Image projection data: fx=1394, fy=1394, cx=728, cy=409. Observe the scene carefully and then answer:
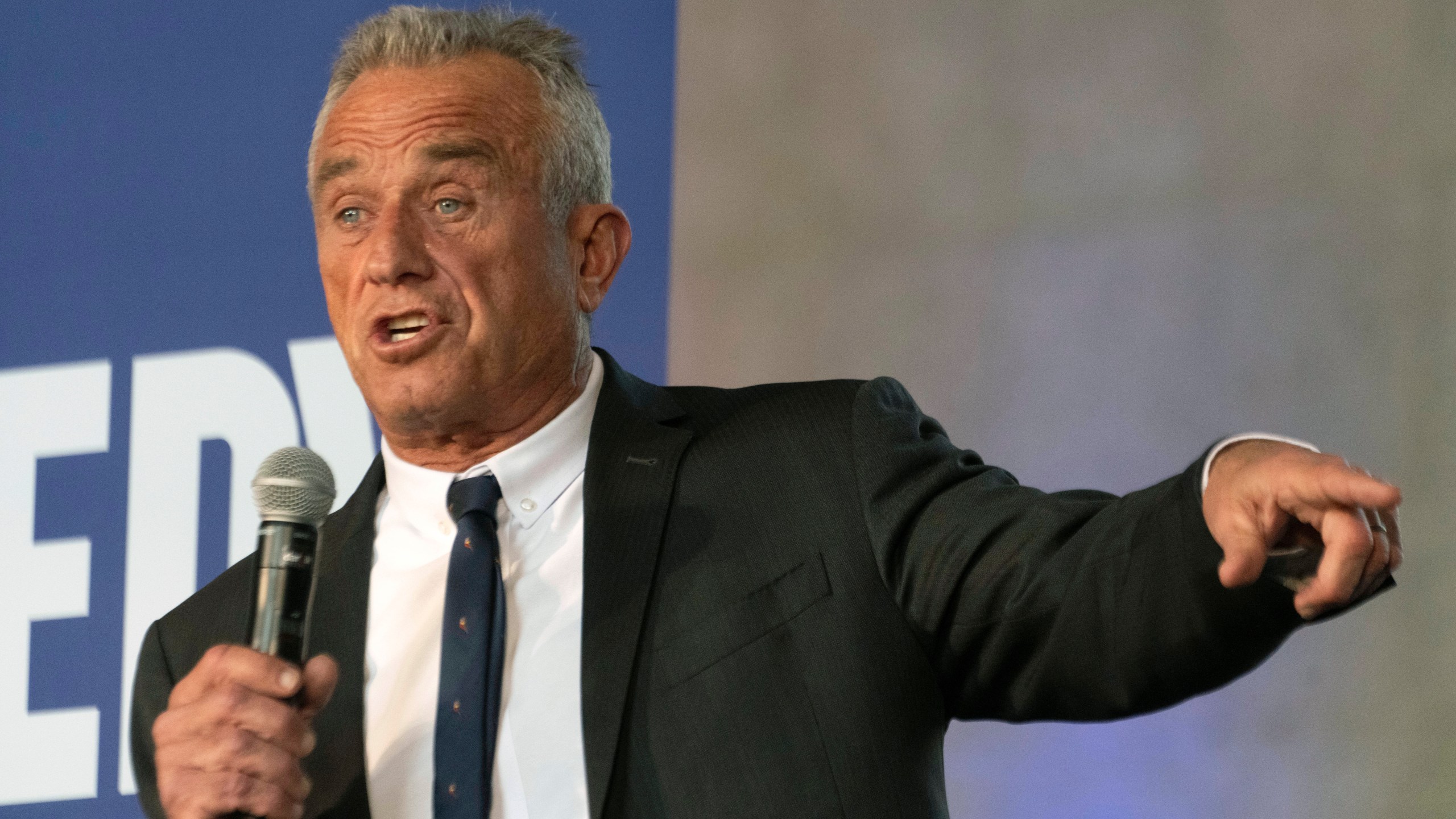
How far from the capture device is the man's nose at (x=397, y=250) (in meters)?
1.93

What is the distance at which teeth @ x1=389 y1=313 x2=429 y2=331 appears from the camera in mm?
1965

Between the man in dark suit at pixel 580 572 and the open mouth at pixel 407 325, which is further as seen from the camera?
the open mouth at pixel 407 325

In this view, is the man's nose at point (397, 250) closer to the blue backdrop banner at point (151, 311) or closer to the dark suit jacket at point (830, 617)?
the dark suit jacket at point (830, 617)

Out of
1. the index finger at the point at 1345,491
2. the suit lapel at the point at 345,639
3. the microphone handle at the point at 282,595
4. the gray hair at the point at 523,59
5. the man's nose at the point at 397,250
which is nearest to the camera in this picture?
the index finger at the point at 1345,491

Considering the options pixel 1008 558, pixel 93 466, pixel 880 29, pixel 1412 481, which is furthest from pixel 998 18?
pixel 93 466

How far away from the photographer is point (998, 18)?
2.97 meters

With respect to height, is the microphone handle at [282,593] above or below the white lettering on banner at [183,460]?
above

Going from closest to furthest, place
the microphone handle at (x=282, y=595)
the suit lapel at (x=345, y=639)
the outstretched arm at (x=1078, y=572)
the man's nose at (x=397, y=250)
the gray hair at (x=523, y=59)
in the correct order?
the outstretched arm at (x=1078, y=572)
the microphone handle at (x=282, y=595)
the suit lapel at (x=345, y=639)
the man's nose at (x=397, y=250)
the gray hair at (x=523, y=59)

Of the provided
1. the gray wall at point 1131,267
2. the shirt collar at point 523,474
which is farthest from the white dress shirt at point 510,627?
the gray wall at point 1131,267

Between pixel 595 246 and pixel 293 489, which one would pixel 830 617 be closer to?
pixel 293 489

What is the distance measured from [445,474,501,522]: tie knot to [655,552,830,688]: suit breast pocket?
12.7 inches

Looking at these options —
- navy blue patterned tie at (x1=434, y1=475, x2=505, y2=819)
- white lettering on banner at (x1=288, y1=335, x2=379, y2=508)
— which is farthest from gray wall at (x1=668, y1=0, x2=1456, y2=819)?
navy blue patterned tie at (x1=434, y1=475, x2=505, y2=819)

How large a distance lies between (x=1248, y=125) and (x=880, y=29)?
820 millimetres

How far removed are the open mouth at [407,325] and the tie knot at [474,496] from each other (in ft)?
0.72
